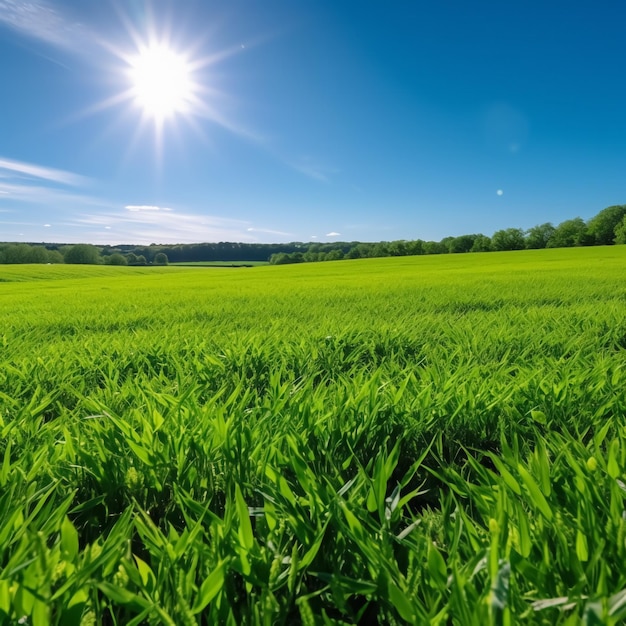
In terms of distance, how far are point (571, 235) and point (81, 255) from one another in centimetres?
10660

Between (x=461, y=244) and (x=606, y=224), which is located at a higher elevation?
(x=606, y=224)

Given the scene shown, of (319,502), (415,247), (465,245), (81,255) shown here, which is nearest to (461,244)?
(465,245)

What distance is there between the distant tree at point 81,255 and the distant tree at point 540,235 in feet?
318

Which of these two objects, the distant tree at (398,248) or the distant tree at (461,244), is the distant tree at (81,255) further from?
the distant tree at (461,244)

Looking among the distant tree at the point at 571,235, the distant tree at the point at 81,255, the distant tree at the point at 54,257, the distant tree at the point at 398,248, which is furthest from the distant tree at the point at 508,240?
the distant tree at the point at 54,257

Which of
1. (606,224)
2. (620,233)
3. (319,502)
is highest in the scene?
(606,224)

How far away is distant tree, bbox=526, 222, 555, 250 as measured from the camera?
72938mm

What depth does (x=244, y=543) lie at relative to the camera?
75cm

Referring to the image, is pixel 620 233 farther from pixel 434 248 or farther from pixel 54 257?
pixel 54 257

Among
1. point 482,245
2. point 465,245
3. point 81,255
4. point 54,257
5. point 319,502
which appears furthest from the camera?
point 81,255

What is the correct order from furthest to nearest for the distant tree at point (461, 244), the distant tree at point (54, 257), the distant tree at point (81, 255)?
the distant tree at point (81, 255) → the distant tree at point (54, 257) → the distant tree at point (461, 244)

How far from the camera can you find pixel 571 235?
70125 mm

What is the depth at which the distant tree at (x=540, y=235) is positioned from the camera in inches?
2872

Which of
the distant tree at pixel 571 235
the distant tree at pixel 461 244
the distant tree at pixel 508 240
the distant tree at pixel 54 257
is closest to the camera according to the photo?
the distant tree at pixel 571 235
